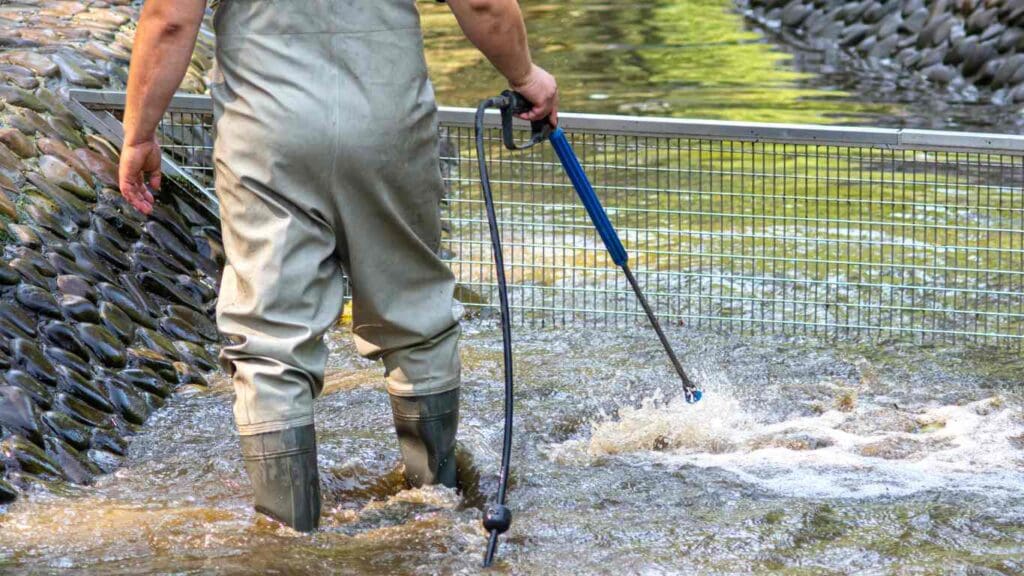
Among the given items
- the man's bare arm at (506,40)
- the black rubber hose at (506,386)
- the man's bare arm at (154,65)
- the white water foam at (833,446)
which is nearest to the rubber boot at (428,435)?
the black rubber hose at (506,386)

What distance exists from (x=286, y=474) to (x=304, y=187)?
695mm

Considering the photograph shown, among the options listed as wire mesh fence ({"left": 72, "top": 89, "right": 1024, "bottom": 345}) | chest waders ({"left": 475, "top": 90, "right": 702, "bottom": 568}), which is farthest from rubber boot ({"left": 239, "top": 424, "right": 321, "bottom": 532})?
wire mesh fence ({"left": 72, "top": 89, "right": 1024, "bottom": 345})

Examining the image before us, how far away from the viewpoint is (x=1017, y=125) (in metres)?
9.88

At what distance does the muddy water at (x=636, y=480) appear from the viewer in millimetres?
3164

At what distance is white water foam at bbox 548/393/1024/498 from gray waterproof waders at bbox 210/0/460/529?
1025 mm

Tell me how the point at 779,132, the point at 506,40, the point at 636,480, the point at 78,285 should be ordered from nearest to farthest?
the point at 506,40 < the point at 636,480 < the point at 78,285 < the point at 779,132

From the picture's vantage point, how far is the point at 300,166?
3078 mm

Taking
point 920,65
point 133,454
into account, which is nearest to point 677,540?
point 133,454

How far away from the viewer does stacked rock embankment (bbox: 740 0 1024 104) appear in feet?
36.3

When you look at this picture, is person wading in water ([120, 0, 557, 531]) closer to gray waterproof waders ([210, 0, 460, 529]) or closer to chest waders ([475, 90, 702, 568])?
gray waterproof waders ([210, 0, 460, 529])

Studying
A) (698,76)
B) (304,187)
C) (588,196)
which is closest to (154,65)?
(304,187)

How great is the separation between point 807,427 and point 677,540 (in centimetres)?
113

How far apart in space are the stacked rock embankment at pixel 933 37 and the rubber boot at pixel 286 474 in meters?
8.79

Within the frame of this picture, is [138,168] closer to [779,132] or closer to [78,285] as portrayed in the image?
[78,285]
